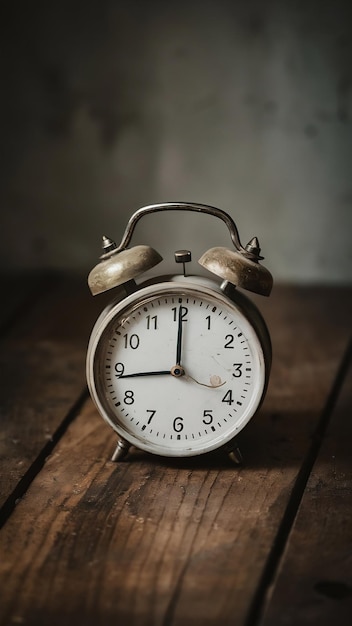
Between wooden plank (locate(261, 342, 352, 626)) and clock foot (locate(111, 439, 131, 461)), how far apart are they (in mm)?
281

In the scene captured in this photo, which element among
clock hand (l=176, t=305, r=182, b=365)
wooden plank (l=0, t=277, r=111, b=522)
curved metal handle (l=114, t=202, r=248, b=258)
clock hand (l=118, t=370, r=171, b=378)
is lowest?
wooden plank (l=0, t=277, r=111, b=522)

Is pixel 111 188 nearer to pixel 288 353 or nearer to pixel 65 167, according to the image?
pixel 65 167

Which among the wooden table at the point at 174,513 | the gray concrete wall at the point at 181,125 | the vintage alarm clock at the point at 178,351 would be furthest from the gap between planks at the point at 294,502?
the gray concrete wall at the point at 181,125

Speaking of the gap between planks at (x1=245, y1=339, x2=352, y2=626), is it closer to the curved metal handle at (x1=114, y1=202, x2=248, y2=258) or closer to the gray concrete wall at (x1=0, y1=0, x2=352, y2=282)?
the curved metal handle at (x1=114, y1=202, x2=248, y2=258)

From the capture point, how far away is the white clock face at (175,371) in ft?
4.52

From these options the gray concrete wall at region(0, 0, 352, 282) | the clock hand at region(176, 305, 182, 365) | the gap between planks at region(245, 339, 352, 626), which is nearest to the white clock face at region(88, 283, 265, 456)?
the clock hand at region(176, 305, 182, 365)

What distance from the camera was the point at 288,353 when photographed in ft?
6.25

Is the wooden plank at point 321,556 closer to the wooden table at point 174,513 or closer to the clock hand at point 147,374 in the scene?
the wooden table at point 174,513

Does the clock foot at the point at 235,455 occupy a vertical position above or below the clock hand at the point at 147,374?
below

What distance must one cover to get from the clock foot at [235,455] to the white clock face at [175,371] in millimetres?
40

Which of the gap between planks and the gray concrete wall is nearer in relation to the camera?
the gap between planks

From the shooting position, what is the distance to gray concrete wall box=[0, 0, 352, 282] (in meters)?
2.18

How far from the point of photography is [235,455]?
1430mm

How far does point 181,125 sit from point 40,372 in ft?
2.58
